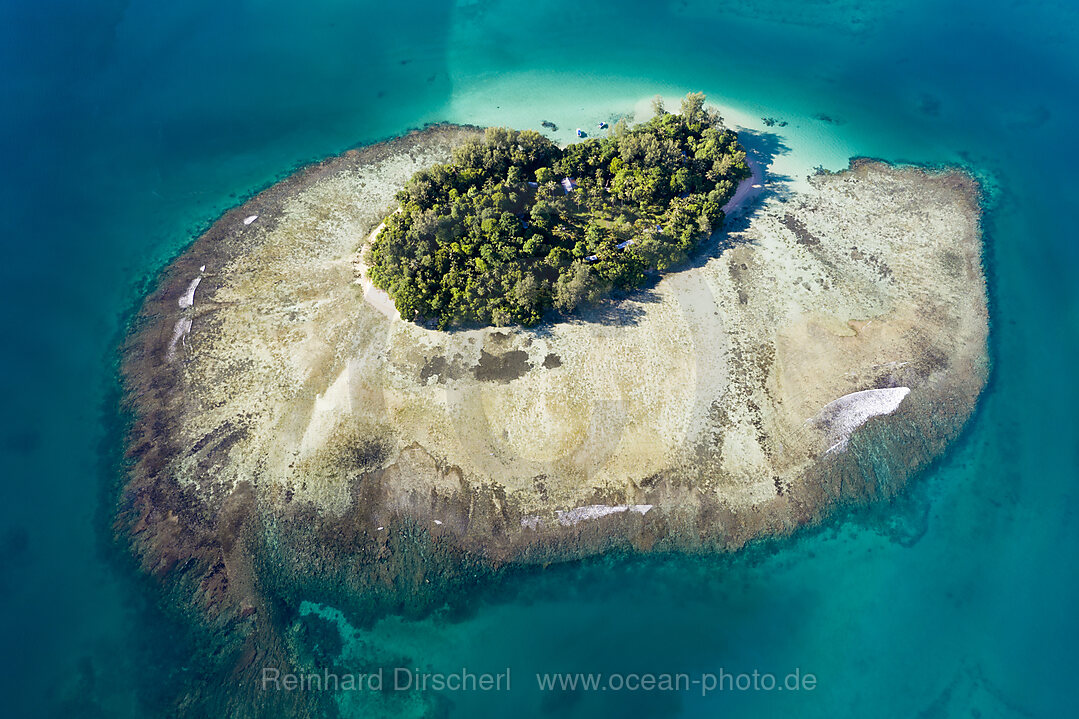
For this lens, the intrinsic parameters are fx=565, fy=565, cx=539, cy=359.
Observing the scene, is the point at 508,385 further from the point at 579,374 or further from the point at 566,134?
the point at 566,134

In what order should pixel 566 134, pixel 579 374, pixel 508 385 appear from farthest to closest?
pixel 566 134 → pixel 579 374 → pixel 508 385

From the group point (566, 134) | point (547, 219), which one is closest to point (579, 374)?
point (547, 219)

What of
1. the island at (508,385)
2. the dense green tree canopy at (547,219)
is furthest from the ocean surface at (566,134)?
the dense green tree canopy at (547,219)

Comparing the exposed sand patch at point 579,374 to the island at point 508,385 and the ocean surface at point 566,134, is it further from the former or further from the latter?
the ocean surface at point 566,134

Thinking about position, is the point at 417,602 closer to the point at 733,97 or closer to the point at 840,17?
the point at 733,97

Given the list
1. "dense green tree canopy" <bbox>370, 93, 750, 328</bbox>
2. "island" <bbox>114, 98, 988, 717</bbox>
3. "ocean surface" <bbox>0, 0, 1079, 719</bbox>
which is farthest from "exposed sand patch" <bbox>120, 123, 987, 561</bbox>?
"ocean surface" <bbox>0, 0, 1079, 719</bbox>

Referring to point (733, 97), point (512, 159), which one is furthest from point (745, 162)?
point (512, 159)

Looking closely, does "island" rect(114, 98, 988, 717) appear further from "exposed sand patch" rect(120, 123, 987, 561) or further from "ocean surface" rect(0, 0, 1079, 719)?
"ocean surface" rect(0, 0, 1079, 719)
